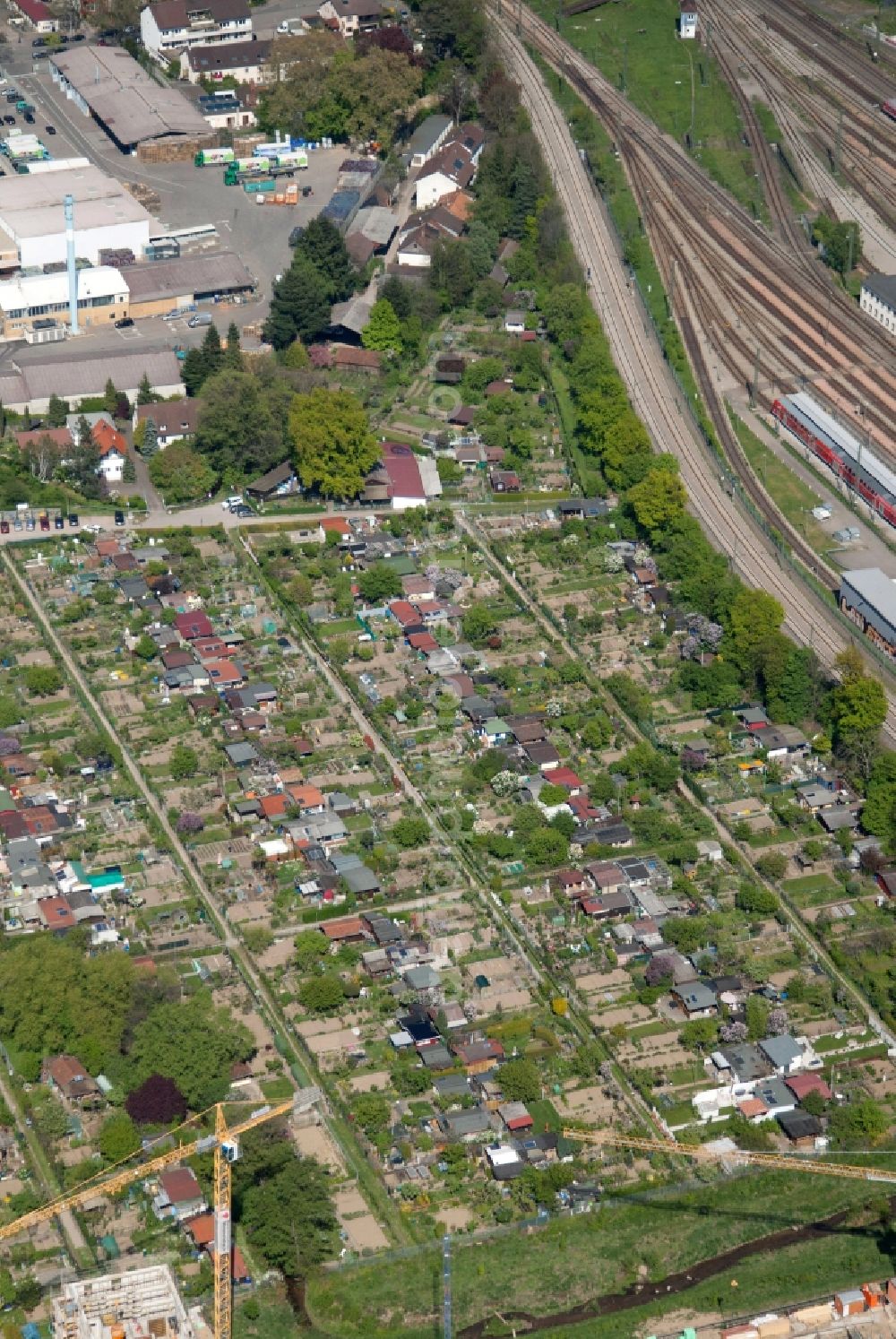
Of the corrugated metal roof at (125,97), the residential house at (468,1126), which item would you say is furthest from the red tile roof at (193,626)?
the corrugated metal roof at (125,97)

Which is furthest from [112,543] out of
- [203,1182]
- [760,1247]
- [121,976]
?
[760,1247]

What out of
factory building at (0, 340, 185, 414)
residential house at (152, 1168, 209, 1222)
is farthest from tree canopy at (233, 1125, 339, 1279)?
factory building at (0, 340, 185, 414)

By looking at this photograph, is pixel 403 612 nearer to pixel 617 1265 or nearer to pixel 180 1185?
pixel 180 1185

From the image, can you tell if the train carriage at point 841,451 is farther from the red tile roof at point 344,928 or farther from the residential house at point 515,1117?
the residential house at point 515,1117

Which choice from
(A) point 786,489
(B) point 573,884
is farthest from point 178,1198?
(A) point 786,489

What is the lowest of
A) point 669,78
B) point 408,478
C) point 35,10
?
point 35,10

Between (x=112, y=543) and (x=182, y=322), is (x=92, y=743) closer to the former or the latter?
(x=112, y=543)
